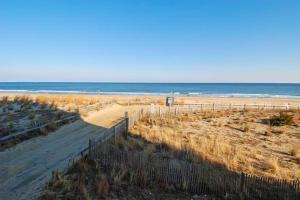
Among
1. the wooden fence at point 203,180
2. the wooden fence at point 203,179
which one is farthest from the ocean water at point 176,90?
the wooden fence at point 203,180

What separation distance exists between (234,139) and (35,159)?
11272 millimetres

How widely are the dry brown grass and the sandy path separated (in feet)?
12.9

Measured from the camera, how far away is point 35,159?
1064cm

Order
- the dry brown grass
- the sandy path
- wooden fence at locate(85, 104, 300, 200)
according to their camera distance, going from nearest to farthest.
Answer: wooden fence at locate(85, 104, 300, 200), the sandy path, the dry brown grass

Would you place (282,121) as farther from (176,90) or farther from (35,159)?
(176,90)

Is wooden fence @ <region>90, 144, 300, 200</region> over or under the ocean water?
over

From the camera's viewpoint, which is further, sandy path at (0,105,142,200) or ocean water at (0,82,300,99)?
ocean water at (0,82,300,99)

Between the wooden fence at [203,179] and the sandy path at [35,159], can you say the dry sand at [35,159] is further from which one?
the wooden fence at [203,179]

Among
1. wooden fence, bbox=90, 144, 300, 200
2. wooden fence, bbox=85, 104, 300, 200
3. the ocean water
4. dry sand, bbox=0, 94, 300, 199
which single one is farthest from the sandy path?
the ocean water

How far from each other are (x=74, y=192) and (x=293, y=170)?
8.37 m

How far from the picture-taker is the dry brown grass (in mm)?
11062

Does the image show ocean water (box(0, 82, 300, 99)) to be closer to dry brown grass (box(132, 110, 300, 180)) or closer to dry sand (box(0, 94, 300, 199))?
dry brown grass (box(132, 110, 300, 180))

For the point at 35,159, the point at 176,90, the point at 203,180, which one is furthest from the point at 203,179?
the point at 176,90

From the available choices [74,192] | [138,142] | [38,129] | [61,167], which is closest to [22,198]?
[74,192]
